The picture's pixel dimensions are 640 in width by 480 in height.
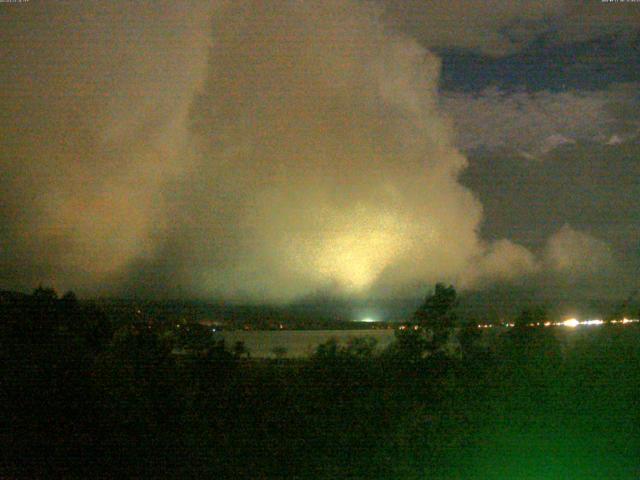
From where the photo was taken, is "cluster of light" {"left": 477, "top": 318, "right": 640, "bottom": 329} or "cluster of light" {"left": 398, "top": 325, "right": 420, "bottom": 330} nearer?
"cluster of light" {"left": 398, "top": 325, "right": 420, "bottom": 330}

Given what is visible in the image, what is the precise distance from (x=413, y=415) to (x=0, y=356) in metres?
4.90

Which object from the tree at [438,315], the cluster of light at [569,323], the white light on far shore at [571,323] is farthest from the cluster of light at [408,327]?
the white light on far shore at [571,323]

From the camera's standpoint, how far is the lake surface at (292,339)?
27.6 feet

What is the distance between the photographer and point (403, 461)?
22.3 feet

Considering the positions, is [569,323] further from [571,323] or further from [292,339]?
[292,339]

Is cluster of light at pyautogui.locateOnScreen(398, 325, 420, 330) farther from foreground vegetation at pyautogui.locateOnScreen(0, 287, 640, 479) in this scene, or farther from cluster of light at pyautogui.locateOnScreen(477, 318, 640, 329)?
cluster of light at pyautogui.locateOnScreen(477, 318, 640, 329)

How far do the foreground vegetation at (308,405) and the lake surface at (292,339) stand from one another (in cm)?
18

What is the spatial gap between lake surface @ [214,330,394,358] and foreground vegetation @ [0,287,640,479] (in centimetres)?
18

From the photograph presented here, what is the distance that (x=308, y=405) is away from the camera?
768cm

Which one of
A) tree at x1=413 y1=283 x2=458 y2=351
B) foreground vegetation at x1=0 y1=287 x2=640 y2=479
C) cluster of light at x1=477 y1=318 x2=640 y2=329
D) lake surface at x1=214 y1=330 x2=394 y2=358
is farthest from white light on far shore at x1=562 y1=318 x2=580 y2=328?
lake surface at x1=214 y1=330 x2=394 y2=358

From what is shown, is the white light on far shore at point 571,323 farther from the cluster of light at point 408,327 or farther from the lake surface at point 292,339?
the lake surface at point 292,339

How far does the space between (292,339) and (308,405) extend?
1.33 m

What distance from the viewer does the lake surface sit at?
842 centimetres

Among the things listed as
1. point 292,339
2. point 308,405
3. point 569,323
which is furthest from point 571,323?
point 308,405
